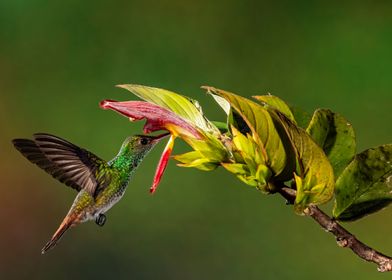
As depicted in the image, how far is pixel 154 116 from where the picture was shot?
38cm

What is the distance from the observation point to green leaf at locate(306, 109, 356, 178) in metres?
0.38

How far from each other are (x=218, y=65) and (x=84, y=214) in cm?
107

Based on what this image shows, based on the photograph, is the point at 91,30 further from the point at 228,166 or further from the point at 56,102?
the point at 228,166

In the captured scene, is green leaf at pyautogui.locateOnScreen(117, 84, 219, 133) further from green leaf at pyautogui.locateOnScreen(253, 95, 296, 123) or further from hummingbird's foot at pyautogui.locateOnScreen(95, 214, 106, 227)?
hummingbird's foot at pyautogui.locateOnScreen(95, 214, 106, 227)

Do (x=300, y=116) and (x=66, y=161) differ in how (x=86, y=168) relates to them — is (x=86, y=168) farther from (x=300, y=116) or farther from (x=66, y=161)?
(x=300, y=116)

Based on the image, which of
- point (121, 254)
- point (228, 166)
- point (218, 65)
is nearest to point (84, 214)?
point (228, 166)

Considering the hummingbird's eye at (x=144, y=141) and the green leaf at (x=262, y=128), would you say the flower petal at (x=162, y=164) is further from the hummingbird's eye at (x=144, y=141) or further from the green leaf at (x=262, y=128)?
the hummingbird's eye at (x=144, y=141)

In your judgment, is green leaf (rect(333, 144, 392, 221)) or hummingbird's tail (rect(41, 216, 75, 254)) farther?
hummingbird's tail (rect(41, 216, 75, 254))

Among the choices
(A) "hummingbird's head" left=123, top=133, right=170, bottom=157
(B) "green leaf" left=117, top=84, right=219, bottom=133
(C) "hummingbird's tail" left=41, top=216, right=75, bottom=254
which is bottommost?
(C) "hummingbird's tail" left=41, top=216, right=75, bottom=254

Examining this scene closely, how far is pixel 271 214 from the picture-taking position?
62.1 inches

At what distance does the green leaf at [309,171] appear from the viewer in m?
0.34

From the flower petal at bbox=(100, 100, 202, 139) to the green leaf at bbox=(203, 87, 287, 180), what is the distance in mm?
30

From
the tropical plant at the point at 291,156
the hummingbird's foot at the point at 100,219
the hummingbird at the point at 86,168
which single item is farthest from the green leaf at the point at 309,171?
the hummingbird's foot at the point at 100,219

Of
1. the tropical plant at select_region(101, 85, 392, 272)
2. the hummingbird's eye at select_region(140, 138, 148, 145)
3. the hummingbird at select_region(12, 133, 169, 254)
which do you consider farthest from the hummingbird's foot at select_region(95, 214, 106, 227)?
the tropical plant at select_region(101, 85, 392, 272)
